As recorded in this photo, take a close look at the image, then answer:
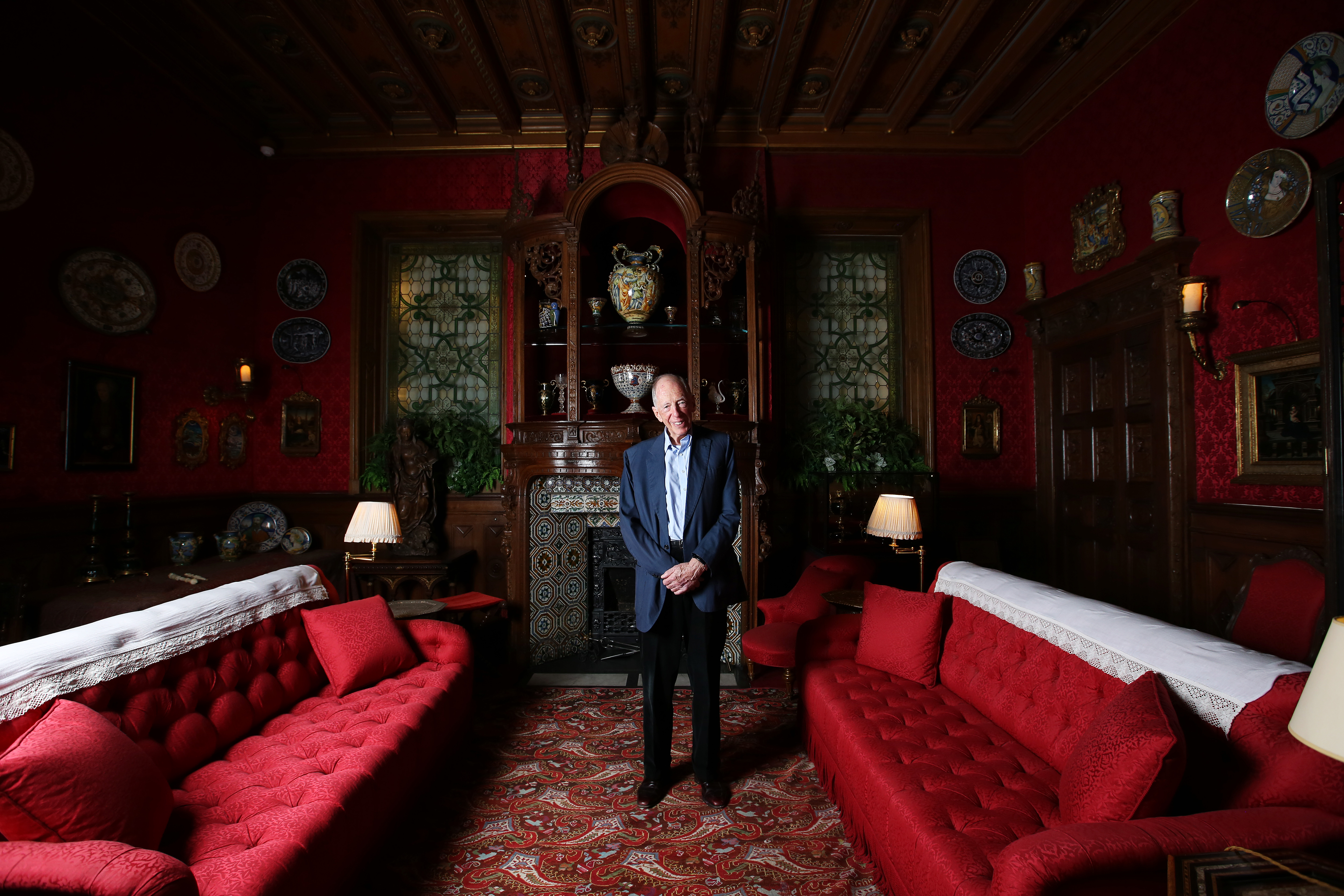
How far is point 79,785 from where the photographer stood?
1673 millimetres

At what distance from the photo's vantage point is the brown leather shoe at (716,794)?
2.98 meters

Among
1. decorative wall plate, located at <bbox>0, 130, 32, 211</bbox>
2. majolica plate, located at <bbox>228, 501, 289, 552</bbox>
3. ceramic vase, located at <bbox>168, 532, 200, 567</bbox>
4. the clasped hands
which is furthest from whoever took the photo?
majolica plate, located at <bbox>228, 501, 289, 552</bbox>

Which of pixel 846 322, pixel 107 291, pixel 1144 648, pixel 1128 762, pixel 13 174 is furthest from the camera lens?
pixel 846 322

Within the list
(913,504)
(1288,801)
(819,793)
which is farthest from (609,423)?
(1288,801)

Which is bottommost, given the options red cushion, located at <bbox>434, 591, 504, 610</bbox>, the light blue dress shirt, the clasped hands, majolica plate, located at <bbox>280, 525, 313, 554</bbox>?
red cushion, located at <bbox>434, 591, 504, 610</bbox>

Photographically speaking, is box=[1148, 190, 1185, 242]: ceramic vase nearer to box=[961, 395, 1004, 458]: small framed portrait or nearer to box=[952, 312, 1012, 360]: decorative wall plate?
A: box=[952, 312, 1012, 360]: decorative wall plate

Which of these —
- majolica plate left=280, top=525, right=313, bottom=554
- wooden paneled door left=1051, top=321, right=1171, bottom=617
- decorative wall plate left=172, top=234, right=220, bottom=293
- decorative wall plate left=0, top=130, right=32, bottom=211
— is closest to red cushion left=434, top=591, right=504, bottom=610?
majolica plate left=280, top=525, right=313, bottom=554

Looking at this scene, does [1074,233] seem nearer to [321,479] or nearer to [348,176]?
[348,176]

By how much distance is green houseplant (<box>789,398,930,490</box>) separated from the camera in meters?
5.72

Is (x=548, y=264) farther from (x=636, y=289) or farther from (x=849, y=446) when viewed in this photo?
(x=849, y=446)

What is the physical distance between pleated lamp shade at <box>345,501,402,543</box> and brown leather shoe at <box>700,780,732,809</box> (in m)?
2.59

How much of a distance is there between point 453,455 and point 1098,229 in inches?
220

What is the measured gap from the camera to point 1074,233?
5375 millimetres

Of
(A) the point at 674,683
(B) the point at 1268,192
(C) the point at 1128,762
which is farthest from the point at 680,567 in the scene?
(B) the point at 1268,192
